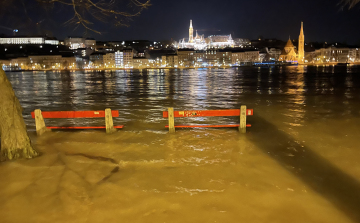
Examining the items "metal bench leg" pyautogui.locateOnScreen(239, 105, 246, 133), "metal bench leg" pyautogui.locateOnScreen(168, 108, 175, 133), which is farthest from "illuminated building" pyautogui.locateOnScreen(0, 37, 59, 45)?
"metal bench leg" pyautogui.locateOnScreen(239, 105, 246, 133)

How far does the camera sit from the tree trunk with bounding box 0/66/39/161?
267 inches

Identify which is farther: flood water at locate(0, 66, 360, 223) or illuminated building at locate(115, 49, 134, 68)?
illuminated building at locate(115, 49, 134, 68)

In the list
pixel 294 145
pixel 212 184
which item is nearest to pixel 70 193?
pixel 212 184

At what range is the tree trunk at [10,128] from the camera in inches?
267

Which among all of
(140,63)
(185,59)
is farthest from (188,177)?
(185,59)

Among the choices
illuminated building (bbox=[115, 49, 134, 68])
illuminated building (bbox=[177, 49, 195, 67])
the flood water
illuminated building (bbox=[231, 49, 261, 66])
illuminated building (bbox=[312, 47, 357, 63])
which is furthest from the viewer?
illuminated building (bbox=[231, 49, 261, 66])

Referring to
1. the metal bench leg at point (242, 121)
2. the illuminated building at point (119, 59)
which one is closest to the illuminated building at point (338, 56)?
the illuminated building at point (119, 59)

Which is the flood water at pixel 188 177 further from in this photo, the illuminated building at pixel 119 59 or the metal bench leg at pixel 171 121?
the illuminated building at pixel 119 59

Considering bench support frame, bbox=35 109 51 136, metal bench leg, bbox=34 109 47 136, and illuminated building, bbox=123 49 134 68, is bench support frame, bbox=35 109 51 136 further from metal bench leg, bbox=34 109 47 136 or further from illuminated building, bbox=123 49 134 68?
illuminated building, bbox=123 49 134 68

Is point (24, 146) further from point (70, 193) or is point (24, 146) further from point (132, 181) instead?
point (132, 181)

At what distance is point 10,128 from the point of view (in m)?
6.91

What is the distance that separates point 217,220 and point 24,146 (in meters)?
5.58

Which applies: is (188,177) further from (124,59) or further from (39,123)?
(124,59)

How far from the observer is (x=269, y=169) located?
258 inches
